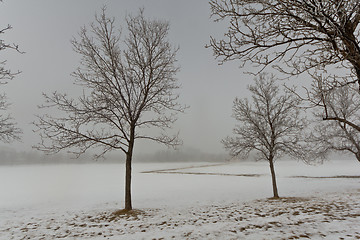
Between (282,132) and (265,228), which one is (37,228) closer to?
(265,228)

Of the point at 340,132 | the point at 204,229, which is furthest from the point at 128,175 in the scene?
→ the point at 340,132

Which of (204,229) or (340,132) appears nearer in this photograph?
(204,229)

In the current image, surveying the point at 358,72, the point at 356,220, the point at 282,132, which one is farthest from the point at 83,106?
the point at 282,132

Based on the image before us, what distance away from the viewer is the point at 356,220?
18.6ft

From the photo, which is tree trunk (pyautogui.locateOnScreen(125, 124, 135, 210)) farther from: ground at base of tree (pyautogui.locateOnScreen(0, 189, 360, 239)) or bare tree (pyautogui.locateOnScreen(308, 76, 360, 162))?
bare tree (pyautogui.locateOnScreen(308, 76, 360, 162))

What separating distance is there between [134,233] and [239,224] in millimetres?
3402

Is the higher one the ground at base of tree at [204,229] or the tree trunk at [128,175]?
the tree trunk at [128,175]

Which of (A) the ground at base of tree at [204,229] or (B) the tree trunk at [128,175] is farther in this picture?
(B) the tree trunk at [128,175]

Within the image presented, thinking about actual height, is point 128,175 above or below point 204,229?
above

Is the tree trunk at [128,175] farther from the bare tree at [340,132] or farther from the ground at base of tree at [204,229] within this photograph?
the bare tree at [340,132]

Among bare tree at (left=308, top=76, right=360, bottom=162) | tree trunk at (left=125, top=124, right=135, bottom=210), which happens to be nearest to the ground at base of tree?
tree trunk at (left=125, top=124, right=135, bottom=210)

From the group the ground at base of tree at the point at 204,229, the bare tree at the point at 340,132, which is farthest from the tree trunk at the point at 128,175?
the bare tree at the point at 340,132

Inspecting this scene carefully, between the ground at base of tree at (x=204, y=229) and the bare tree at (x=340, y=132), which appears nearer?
the ground at base of tree at (x=204, y=229)

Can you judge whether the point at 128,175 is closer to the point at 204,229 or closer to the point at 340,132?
the point at 204,229
